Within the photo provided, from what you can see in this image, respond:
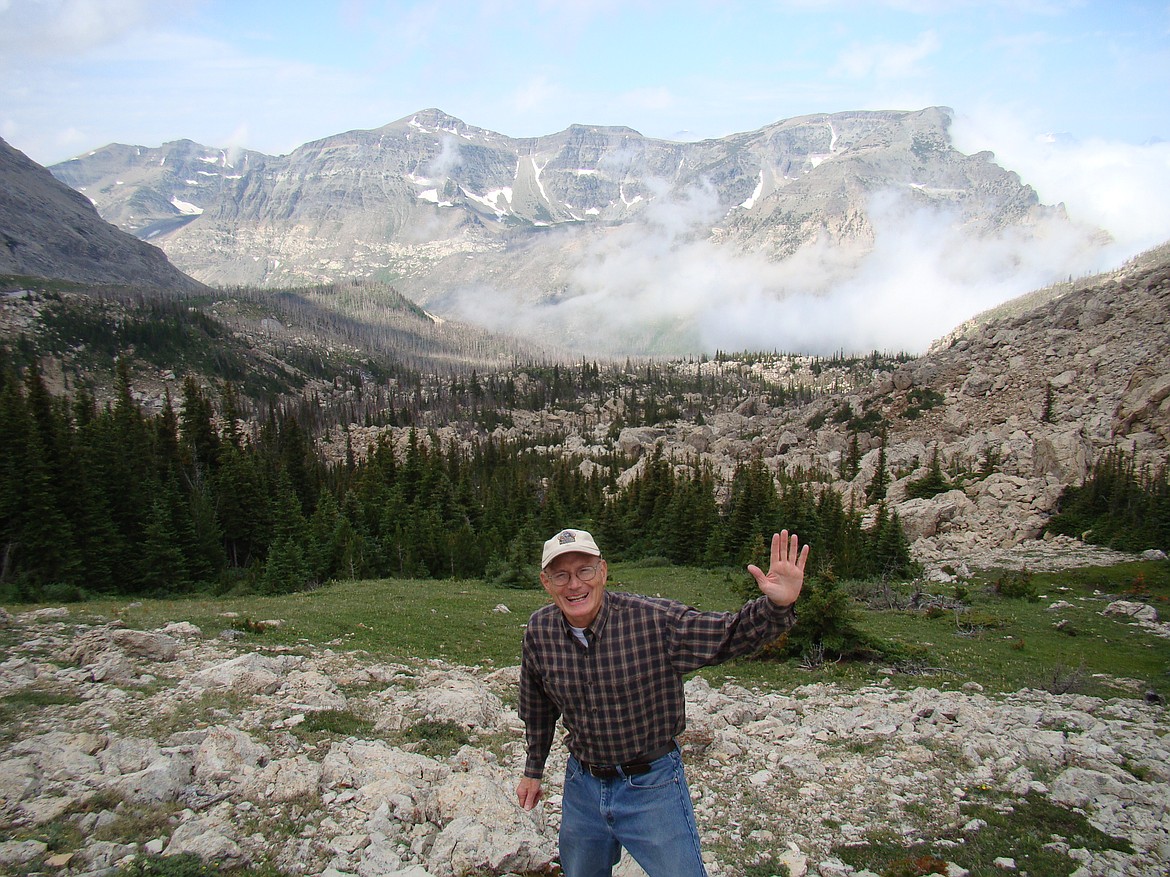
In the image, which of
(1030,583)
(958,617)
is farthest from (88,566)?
(1030,583)

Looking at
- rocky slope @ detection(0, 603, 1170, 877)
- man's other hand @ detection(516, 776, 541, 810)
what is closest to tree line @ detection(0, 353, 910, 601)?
rocky slope @ detection(0, 603, 1170, 877)

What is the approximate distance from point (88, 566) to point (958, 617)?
4099 centimetres

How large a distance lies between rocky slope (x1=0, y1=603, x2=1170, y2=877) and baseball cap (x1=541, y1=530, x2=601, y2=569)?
4696 millimetres

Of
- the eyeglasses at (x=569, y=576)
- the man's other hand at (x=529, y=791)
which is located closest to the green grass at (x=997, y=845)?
the man's other hand at (x=529, y=791)

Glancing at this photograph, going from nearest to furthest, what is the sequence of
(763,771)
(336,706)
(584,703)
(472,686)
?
(584,703), (763,771), (336,706), (472,686)

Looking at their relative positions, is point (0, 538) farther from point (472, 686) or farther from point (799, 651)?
point (799, 651)

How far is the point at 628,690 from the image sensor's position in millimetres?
4867

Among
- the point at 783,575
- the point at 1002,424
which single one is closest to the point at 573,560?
the point at 783,575

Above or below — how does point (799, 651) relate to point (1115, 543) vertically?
above

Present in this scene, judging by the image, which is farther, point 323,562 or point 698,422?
point 698,422

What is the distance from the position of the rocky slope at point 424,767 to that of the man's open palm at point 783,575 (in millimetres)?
5209

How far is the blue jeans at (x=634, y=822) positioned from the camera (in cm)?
475

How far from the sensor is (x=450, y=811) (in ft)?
26.7

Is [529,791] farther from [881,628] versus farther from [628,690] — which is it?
[881,628]
